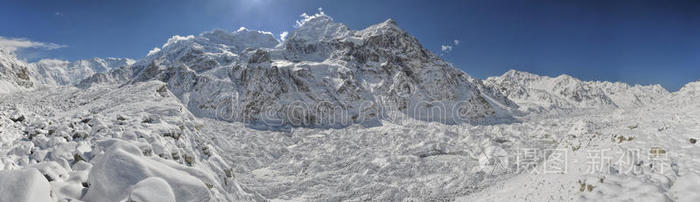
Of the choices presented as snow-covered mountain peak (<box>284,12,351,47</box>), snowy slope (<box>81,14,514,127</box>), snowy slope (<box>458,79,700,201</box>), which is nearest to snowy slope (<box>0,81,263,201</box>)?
snowy slope (<box>458,79,700,201</box>)

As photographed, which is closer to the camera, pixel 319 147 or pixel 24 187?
pixel 24 187

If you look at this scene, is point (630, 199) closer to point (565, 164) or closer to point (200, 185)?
point (565, 164)

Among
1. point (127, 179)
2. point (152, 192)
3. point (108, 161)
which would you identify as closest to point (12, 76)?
point (108, 161)

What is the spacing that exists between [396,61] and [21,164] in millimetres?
75576

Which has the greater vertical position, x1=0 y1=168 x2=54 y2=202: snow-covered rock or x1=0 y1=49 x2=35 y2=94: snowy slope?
x1=0 y1=49 x2=35 y2=94: snowy slope

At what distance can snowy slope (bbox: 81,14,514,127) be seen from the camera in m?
57.3

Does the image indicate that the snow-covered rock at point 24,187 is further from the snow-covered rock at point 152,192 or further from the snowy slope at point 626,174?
the snowy slope at point 626,174

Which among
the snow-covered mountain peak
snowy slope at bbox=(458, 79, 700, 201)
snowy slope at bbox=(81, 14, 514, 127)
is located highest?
the snow-covered mountain peak

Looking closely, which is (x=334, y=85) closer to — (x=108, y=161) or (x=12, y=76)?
(x=108, y=161)

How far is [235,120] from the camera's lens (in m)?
53.3

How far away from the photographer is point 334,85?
64438mm

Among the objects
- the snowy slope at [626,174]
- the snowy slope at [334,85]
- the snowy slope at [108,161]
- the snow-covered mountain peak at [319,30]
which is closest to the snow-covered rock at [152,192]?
the snowy slope at [108,161]

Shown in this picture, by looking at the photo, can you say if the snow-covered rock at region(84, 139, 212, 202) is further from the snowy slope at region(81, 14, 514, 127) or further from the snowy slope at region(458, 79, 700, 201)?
the snowy slope at region(81, 14, 514, 127)

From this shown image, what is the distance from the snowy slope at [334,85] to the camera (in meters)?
57.3
